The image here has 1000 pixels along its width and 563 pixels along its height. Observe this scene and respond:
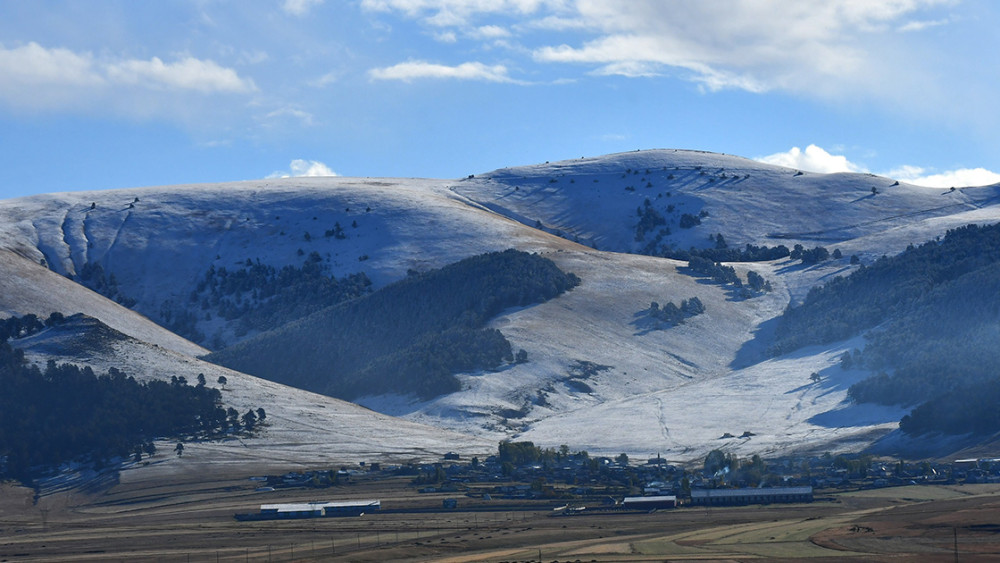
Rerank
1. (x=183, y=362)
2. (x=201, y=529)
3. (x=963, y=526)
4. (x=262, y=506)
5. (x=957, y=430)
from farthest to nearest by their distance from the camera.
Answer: (x=183, y=362)
(x=957, y=430)
(x=262, y=506)
(x=201, y=529)
(x=963, y=526)

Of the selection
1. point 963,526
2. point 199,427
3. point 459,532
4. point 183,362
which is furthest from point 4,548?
point 183,362

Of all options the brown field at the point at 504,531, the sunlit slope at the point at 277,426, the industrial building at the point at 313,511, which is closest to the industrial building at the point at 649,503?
the brown field at the point at 504,531

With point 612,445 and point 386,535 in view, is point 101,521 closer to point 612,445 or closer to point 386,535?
point 386,535

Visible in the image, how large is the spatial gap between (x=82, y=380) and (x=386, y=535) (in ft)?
276

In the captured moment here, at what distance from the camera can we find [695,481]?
13650cm

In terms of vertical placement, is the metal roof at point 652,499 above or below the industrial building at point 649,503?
above

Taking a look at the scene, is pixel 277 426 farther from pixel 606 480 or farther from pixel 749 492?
pixel 749 492

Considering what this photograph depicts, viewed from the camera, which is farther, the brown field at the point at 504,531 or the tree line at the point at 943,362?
the tree line at the point at 943,362

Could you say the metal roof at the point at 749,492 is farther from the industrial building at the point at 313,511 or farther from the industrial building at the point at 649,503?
the industrial building at the point at 313,511

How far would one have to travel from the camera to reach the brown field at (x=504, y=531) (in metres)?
92.0

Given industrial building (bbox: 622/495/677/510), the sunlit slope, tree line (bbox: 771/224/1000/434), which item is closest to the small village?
industrial building (bbox: 622/495/677/510)

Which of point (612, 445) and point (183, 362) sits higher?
point (183, 362)

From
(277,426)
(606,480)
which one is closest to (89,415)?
(277,426)

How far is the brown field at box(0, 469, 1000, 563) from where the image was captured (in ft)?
302
